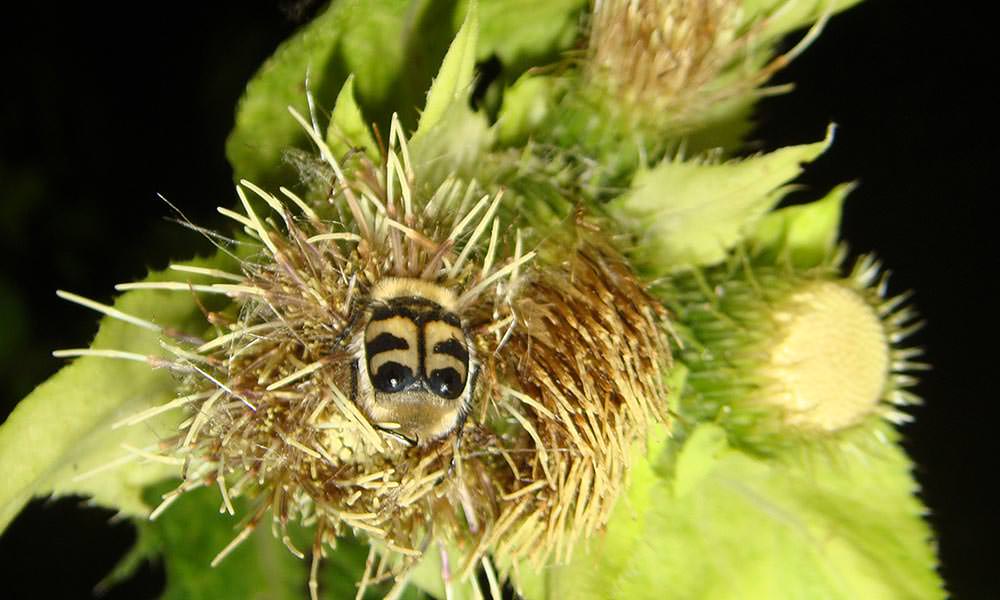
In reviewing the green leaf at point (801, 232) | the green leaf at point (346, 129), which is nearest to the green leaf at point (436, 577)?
the green leaf at point (346, 129)

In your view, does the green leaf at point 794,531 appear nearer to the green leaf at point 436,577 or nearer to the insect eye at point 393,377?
the green leaf at point 436,577

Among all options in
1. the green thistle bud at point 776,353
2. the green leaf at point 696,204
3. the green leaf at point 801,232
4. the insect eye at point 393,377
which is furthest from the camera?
the green leaf at point 801,232

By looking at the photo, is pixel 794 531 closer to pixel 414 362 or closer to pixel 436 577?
pixel 436 577

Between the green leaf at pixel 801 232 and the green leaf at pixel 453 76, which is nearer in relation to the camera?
the green leaf at pixel 453 76

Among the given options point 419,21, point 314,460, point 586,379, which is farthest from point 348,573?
point 419,21

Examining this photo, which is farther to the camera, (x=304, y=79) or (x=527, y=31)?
(x=527, y=31)

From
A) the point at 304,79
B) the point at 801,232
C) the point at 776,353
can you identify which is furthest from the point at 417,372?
the point at 801,232
